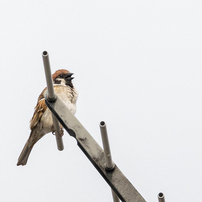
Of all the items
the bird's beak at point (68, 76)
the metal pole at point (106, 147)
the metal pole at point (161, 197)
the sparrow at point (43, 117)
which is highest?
the bird's beak at point (68, 76)

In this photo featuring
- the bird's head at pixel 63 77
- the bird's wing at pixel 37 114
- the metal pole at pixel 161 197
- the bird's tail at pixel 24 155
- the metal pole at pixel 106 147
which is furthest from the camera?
the bird's head at pixel 63 77

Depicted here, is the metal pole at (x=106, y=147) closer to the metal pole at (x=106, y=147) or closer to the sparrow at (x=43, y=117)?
the metal pole at (x=106, y=147)

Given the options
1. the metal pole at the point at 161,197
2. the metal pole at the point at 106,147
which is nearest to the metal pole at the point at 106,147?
the metal pole at the point at 106,147

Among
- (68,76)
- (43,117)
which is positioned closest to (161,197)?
(43,117)

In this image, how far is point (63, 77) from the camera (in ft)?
24.5

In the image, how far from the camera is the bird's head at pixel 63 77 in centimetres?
740

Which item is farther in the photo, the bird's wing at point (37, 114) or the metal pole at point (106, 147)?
the bird's wing at point (37, 114)

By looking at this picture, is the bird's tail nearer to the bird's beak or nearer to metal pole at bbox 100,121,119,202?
the bird's beak

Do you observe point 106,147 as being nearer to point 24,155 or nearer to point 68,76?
point 24,155

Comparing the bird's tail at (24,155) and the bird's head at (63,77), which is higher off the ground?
the bird's head at (63,77)

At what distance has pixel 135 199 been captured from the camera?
11.6 ft

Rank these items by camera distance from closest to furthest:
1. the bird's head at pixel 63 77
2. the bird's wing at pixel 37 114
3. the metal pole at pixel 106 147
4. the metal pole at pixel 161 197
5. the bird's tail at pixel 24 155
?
the metal pole at pixel 161 197 < the metal pole at pixel 106 147 < the bird's tail at pixel 24 155 < the bird's wing at pixel 37 114 < the bird's head at pixel 63 77

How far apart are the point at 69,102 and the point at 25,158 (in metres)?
0.95

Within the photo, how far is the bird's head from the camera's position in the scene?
24.3ft
